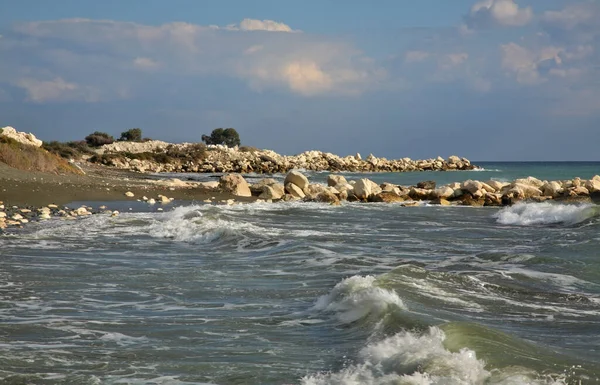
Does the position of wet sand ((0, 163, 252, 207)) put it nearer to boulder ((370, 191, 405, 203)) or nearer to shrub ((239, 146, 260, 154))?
boulder ((370, 191, 405, 203))

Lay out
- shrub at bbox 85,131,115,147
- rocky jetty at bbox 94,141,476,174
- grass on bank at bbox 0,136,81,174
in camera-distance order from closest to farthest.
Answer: grass on bank at bbox 0,136,81,174, rocky jetty at bbox 94,141,476,174, shrub at bbox 85,131,115,147

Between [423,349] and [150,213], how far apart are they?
58.8 ft

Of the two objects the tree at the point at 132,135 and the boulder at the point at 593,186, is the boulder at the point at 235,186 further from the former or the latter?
the tree at the point at 132,135

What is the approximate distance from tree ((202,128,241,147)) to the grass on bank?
56.6m

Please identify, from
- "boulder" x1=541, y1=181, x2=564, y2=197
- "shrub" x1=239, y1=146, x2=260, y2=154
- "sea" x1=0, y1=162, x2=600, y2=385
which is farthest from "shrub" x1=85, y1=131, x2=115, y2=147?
"sea" x1=0, y1=162, x2=600, y2=385

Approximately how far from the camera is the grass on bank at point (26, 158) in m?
31.6

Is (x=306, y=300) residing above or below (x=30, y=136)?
below

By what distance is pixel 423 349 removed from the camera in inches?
290

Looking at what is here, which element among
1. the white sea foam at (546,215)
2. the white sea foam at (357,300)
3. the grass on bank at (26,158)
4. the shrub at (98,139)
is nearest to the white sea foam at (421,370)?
the white sea foam at (357,300)

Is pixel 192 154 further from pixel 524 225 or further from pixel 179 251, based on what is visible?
pixel 179 251

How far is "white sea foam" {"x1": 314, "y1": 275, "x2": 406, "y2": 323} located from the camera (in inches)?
375

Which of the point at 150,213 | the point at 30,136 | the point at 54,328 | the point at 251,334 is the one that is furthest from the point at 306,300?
the point at 30,136

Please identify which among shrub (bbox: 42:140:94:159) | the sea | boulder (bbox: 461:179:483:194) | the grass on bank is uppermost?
shrub (bbox: 42:140:94:159)

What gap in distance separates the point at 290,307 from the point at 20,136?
31187mm
